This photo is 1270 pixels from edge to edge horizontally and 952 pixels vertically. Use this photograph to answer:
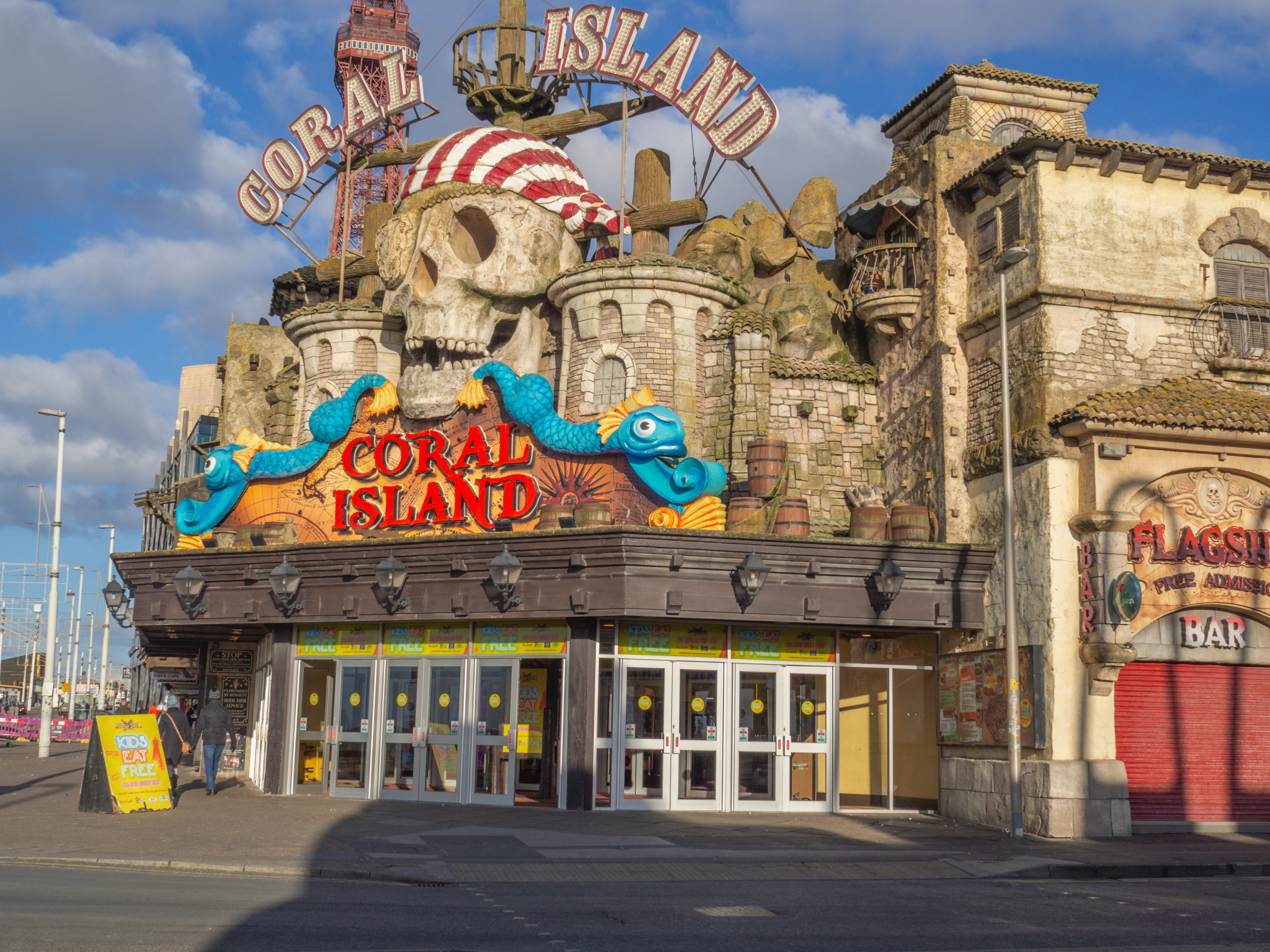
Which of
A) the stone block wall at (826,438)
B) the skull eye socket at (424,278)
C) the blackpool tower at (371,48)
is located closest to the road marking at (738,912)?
the stone block wall at (826,438)

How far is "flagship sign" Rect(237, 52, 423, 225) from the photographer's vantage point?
32625 mm

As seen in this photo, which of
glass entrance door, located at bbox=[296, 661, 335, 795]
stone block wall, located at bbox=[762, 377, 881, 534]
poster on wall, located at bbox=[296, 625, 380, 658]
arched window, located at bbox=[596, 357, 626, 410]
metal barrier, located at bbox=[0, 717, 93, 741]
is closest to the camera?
poster on wall, located at bbox=[296, 625, 380, 658]

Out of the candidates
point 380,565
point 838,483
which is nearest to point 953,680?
point 838,483

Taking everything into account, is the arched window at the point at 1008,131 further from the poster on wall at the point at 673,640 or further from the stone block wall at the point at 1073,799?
the stone block wall at the point at 1073,799

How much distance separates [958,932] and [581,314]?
688 inches

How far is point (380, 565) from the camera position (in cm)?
2139

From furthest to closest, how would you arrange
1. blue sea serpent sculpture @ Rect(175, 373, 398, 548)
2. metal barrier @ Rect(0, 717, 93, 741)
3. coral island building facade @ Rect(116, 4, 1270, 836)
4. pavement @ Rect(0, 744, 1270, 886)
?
1. metal barrier @ Rect(0, 717, 93, 741)
2. blue sea serpent sculpture @ Rect(175, 373, 398, 548)
3. coral island building facade @ Rect(116, 4, 1270, 836)
4. pavement @ Rect(0, 744, 1270, 886)

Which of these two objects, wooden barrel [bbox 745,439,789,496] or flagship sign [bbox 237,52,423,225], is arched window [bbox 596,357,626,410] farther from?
flagship sign [bbox 237,52,423,225]

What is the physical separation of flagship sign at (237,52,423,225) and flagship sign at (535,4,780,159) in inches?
232

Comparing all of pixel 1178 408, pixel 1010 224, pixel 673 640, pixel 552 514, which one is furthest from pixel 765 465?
pixel 1178 408

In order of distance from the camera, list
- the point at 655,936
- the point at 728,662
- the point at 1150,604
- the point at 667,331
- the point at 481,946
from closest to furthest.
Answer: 1. the point at 481,946
2. the point at 655,936
3. the point at 1150,604
4. the point at 728,662
5. the point at 667,331

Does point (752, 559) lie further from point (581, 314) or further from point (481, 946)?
point (481, 946)

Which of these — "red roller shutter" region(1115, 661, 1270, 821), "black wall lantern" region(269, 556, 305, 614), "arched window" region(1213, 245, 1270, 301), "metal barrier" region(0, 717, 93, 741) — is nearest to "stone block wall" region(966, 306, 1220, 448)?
"arched window" region(1213, 245, 1270, 301)

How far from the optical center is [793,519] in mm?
21219
